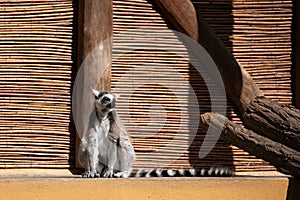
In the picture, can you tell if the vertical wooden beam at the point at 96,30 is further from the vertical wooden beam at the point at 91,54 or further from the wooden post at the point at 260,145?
the wooden post at the point at 260,145

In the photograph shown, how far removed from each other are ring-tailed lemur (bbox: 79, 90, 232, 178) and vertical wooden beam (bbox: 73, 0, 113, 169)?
309mm

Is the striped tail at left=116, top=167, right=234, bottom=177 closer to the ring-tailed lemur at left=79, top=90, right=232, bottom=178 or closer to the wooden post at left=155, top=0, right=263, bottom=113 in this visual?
the ring-tailed lemur at left=79, top=90, right=232, bottom=178

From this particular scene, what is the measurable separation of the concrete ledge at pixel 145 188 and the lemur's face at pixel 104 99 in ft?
2.34

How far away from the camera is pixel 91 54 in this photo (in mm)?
7445

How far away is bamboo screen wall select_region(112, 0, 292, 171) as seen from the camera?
7754 millimetres

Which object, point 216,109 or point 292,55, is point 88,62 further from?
point 292,55

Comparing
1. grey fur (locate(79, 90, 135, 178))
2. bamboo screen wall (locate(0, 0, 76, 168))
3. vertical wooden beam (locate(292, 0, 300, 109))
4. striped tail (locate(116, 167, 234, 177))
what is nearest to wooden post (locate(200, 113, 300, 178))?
striped tail (locate(116, 167, 234, 177))

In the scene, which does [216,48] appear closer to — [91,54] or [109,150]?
[91,54]

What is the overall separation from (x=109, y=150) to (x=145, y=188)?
0.69 meters

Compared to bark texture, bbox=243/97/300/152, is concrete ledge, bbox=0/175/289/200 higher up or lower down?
lower down

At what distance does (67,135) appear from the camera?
24.8 ft

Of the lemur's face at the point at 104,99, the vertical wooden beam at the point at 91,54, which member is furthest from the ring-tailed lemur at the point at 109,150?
the vertical wooden beam at the point at 91,54

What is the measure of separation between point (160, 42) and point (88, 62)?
80cm

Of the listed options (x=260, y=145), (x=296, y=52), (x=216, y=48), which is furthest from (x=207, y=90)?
(x=260, y=145)
